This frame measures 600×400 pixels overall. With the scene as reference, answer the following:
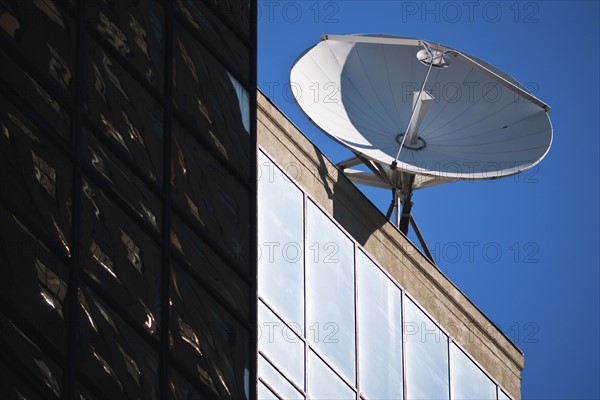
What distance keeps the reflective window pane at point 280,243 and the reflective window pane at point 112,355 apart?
17256 millimetres

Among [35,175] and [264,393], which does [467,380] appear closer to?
[264,393]

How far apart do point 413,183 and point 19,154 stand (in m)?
30.6

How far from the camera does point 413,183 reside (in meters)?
41.2

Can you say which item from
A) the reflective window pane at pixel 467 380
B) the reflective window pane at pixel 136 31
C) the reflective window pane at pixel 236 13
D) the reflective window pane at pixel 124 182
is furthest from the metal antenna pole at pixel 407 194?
the reflective window pane at pixel 124 182

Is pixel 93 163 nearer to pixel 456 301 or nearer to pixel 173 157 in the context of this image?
pixel 173 157

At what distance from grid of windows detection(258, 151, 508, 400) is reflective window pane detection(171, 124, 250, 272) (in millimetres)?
15515

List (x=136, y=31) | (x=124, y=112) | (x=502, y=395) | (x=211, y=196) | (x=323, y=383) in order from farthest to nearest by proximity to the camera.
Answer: (x=502, y=395) < (x=323, y=383) < (x=211, y=196) < (x=136, y=31) < (x=124, y=112)

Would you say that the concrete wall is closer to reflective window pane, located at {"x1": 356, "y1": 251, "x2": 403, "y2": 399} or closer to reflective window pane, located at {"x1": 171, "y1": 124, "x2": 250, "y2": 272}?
reflective window pane, located at {"x1": 356, "y1": 251, "x2": 403, "y2": 399}

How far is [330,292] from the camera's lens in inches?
1231

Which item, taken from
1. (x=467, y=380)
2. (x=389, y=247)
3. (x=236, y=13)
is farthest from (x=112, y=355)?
(x=467, y=380)

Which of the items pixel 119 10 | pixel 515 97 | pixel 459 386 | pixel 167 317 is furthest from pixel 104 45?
pixel 515 97

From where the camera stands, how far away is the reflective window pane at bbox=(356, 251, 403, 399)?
106 ft

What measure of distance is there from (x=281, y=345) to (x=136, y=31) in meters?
17.4

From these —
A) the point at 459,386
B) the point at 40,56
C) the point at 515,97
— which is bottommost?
the point at 459,386
